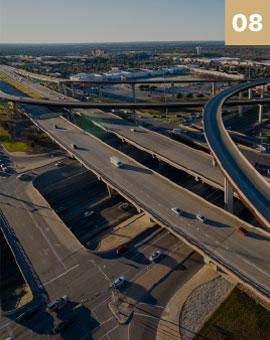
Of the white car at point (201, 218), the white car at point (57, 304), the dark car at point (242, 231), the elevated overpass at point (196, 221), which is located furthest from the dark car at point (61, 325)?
the dark car at point (242, 231)

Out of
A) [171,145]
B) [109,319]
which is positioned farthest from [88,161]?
[109,319]

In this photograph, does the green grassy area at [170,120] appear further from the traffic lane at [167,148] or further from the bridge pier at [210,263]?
the bridge pier at [210,263]

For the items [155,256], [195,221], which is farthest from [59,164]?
[195,221]

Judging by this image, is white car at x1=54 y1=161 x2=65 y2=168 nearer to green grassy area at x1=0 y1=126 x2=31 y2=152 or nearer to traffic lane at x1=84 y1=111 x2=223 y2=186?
green grassy area at x1=0 y1=126 x2=31 y2=152

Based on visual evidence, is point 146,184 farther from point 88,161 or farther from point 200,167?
point 88,161

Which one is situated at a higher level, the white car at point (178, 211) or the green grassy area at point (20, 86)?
the green grassy area at point (20, 86)

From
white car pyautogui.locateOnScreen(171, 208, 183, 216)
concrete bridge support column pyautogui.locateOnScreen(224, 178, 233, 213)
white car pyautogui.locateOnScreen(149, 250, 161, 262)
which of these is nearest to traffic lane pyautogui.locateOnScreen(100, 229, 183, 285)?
white car pyautogui.locateOnScreen(149, 250, 161, 262)

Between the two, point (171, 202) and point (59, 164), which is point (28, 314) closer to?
point (171, 202)
